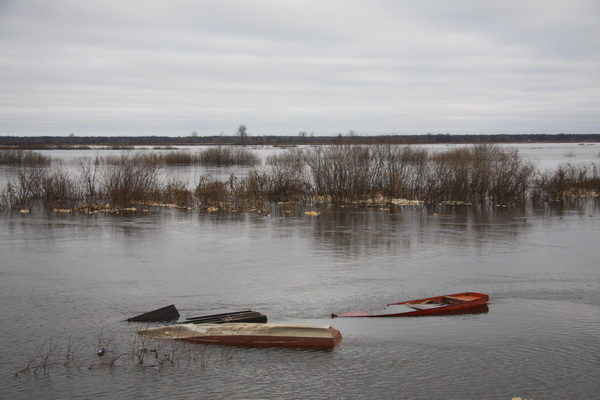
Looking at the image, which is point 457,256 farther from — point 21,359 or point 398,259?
point 21,359

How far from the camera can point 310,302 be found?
553 inches

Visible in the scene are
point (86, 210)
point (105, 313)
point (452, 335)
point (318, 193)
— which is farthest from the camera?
point (318, 193)

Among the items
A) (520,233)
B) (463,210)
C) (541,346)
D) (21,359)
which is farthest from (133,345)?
(463,210)

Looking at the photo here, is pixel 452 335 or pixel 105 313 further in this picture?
pixel 105 313

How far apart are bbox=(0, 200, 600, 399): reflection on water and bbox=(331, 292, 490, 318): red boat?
0.22 metres

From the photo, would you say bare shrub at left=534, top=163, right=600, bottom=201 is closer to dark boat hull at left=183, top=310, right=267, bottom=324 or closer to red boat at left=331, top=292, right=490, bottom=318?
red boat at left=331, top=292, right=490, bottom=318

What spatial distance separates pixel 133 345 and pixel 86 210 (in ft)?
70.0

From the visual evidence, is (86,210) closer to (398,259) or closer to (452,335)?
(398,259)

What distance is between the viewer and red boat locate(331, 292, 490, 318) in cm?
1303

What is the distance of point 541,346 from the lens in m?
11.4

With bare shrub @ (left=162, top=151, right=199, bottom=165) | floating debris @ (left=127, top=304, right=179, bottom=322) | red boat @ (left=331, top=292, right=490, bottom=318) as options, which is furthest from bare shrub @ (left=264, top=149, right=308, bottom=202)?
bare shrub @ (left=162, top=151, right=199, bottom=165)

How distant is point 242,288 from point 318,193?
19838 mm

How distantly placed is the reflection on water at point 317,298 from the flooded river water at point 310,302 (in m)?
0.04

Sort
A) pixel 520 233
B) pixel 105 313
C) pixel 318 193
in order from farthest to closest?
pixel 318 193, pixel 520 233, pixel 105 313
